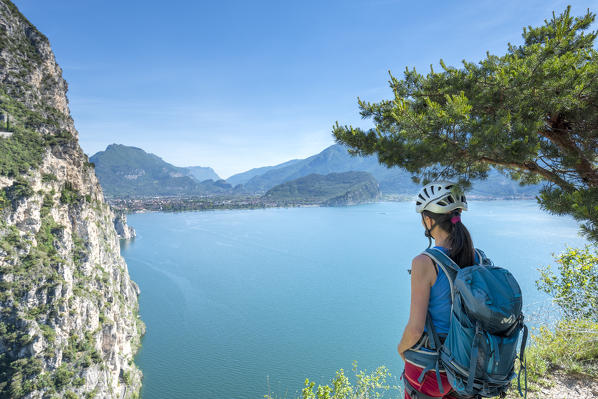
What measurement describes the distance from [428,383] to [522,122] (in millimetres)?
2379

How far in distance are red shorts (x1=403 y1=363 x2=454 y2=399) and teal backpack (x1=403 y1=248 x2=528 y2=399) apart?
9 centimetres

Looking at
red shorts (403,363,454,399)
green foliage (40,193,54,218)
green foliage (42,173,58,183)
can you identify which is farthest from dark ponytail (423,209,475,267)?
green foliage (42,173,58,183)

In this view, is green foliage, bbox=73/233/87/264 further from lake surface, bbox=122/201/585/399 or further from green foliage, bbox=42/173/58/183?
lake surface, bbox=122/201/585/399

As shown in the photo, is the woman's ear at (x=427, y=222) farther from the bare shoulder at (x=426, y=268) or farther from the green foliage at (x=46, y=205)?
the green foliage at (x=46, y=205)

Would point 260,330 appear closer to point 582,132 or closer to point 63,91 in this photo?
point 582,132

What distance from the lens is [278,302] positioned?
28.7 metres

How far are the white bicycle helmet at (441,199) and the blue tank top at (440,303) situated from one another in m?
0.45

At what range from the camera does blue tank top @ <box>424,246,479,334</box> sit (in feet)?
4.20

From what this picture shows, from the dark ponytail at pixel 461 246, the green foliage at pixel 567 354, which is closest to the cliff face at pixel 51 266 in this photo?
the green foliage at pixel 567 354

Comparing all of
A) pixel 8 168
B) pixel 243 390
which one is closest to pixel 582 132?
pixel 243 390

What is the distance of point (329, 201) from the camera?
432ft

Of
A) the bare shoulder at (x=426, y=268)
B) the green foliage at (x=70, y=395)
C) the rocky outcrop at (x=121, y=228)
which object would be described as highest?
the bare shoulder at (x=426, y=268)

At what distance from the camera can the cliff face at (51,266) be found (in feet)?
57.0

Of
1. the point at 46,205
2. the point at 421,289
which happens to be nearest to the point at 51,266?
the point at 46,205
